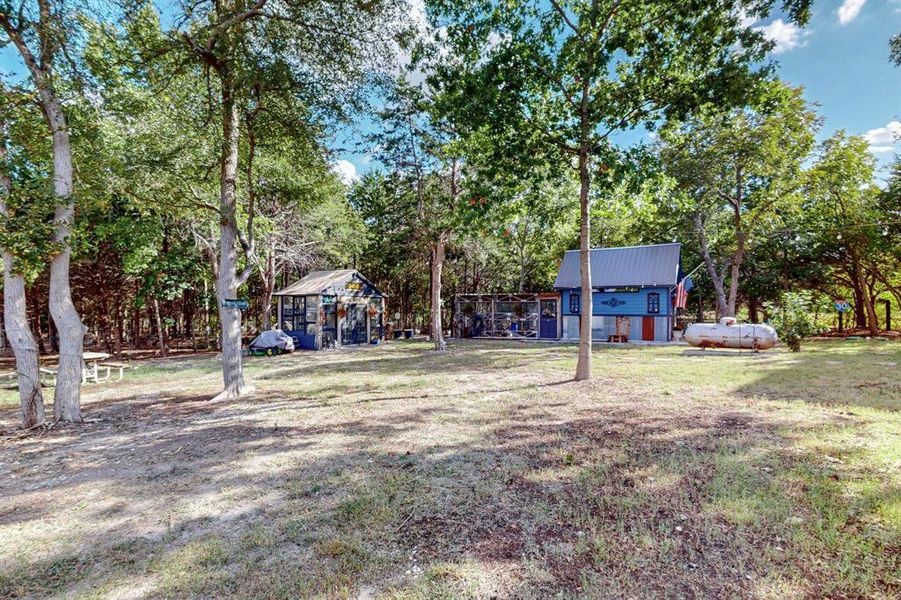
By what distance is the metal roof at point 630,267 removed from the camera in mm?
21797

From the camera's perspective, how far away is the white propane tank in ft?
48.5

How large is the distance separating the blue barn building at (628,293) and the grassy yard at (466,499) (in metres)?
14.6

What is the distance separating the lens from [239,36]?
24.1ft

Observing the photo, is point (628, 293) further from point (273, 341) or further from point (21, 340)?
point (21, 340)

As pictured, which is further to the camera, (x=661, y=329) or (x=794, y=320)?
(x=661, y=329)

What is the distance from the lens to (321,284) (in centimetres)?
2028

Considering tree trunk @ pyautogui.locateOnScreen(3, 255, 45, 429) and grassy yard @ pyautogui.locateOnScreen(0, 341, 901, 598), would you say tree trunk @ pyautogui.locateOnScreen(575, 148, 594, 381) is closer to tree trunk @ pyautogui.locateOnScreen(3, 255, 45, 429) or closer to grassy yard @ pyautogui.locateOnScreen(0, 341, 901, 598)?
grassy yard @ pyautogui.locateOnScreen(0, 341, 901, 598)

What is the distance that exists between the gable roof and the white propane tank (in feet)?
51.2

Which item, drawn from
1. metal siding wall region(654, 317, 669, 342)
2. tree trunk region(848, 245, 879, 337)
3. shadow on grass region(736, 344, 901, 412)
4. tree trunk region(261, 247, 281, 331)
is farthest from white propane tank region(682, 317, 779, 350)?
tree trunk region(261, 247, 281, 331)

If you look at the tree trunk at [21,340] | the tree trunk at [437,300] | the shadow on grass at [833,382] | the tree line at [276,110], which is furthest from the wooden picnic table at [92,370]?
the shadow on grass at [833,382]

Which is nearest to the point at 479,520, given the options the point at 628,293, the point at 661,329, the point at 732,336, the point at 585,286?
the point at 585,286

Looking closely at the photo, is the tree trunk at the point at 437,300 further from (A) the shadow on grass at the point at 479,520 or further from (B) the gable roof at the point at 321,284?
(A) the shadow on grass at the point at 479,520

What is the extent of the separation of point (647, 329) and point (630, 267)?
3.53 meters

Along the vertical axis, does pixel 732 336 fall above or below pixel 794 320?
below
